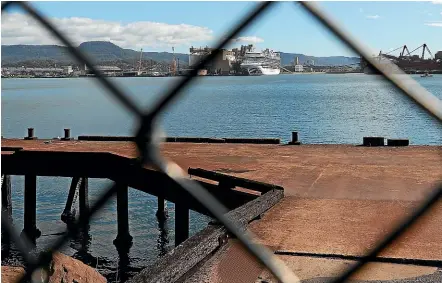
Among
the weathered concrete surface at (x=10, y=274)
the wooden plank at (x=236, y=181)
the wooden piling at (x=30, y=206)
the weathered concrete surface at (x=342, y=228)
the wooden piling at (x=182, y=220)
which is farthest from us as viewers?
the wooden piling at (x=30, y=206)

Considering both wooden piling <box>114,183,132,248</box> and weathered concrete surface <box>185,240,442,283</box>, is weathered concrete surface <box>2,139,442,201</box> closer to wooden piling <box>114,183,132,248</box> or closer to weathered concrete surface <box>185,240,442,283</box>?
wooden piling <box>114,183,132,248</box>

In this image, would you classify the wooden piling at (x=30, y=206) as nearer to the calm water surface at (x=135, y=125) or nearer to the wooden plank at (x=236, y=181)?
the calm water surface at (x=135, y=125)

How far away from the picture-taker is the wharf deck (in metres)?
5.27

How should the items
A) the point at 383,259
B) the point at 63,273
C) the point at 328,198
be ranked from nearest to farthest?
1. the point at 383,259
2. the point at 63,273
3. the point at 328,198

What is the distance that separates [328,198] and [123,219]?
7.33 m

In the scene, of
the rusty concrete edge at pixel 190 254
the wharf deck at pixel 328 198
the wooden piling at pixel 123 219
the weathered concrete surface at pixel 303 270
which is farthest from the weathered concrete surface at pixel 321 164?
the weathered concrete surface at pixel 303 270

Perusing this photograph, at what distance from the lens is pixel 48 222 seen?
1872cm

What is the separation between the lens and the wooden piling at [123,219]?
13.9 metres

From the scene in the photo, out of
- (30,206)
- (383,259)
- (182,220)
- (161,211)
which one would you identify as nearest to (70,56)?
(383,259)

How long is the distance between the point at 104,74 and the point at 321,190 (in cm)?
843

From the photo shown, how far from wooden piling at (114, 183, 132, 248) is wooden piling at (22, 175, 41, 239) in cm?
264

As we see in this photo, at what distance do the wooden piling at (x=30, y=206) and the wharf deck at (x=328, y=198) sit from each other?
4.58ft

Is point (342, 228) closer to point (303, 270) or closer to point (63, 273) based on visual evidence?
point (303, 270)

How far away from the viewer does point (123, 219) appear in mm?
14750
